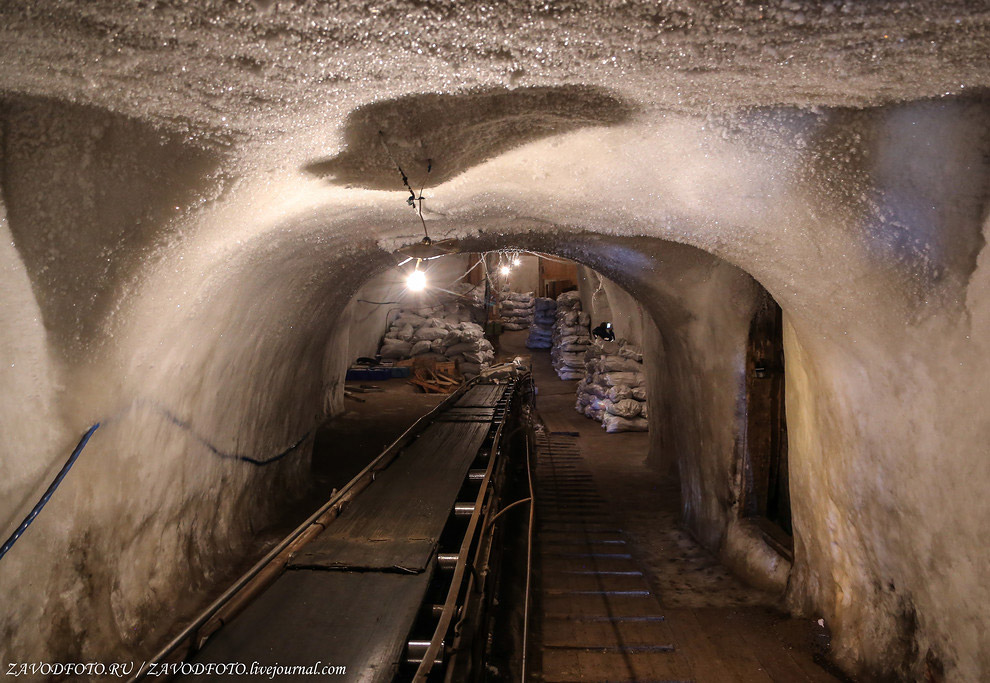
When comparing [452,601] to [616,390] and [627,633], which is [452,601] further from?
[616,390]

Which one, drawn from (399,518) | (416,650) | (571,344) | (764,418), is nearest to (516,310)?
(571,344)

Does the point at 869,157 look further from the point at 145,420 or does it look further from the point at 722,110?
the point at 145,420

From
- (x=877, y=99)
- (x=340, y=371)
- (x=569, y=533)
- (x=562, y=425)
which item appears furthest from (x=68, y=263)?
(x=562, y=425)

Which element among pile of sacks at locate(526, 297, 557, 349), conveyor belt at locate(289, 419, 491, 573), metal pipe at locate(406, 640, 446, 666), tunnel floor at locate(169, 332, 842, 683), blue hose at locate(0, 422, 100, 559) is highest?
pile of sacks at locate(526, 297, 557, 349)

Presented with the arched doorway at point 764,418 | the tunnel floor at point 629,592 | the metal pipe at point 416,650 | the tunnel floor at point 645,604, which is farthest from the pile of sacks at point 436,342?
the metal pipe at point 416,650

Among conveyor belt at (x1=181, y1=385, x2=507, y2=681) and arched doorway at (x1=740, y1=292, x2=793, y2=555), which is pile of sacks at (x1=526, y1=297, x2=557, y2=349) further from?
conveyor belt at (x1=181, y1=385, x2=507, y2=681)

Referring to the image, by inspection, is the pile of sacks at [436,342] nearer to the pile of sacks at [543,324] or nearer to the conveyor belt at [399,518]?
the pile of sacks at [543,324]

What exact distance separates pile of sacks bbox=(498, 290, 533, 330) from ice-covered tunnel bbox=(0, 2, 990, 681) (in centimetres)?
2445

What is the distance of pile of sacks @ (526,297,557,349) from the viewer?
24.2 metres

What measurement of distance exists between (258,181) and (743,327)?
4.31 m

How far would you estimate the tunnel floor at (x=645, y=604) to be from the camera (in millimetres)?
3643

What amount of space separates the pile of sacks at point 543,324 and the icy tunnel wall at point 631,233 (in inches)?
775

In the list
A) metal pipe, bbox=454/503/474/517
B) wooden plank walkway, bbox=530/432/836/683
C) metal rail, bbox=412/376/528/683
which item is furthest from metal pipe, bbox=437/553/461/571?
wooden plank walkway, bbox=530/432/836/683

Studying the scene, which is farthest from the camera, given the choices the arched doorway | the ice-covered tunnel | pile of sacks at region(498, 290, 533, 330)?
pile of sacks at region(498, 290, 533, 330)
